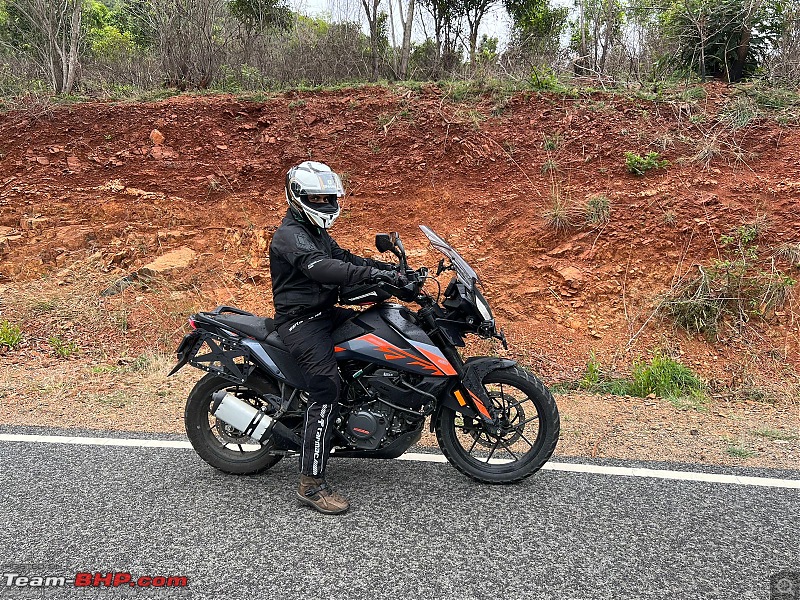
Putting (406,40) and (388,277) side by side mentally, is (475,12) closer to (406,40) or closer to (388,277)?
(406,40)

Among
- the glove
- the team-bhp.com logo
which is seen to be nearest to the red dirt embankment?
the glove

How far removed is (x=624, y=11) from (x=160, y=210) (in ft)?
30.1

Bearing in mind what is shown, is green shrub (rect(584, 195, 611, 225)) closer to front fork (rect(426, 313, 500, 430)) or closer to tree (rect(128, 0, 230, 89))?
front fork (rect(426, 313, 500, 430))

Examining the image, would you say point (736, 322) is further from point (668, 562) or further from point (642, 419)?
point (668, 562)

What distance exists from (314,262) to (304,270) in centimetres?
9

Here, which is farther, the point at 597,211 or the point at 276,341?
the point at 597,211

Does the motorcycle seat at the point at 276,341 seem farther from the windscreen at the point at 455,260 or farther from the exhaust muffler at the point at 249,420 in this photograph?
the windscreen at the point at 455,260

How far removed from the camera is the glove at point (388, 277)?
12.5 feet

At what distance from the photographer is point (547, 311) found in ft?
28.4

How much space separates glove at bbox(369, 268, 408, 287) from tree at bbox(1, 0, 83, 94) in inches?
444

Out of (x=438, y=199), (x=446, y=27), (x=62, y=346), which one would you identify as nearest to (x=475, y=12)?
(x=446, y=27)

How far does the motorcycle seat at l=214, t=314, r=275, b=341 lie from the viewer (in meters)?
4.34

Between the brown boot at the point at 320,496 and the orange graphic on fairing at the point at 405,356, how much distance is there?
0.88 meters

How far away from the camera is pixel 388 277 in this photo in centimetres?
382
